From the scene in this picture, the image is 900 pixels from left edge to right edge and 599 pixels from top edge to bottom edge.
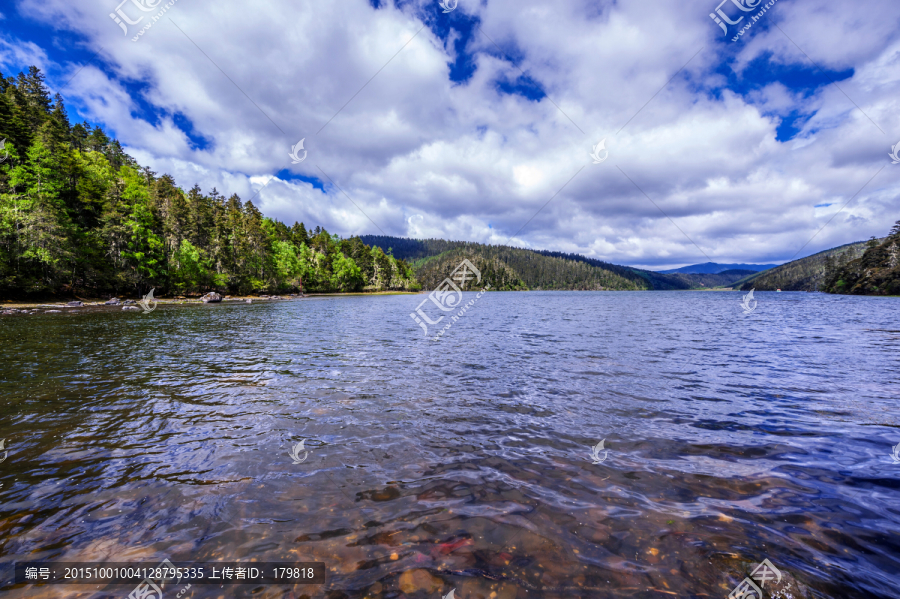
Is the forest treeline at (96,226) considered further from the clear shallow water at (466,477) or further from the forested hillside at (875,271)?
the forested hillside at (875,271)

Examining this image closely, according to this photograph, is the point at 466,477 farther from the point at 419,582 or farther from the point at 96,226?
the point at 96,226

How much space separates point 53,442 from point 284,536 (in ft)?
26.1

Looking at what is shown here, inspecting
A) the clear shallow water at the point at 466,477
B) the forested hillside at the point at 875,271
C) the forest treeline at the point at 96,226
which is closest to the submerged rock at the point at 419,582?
the clear shallow water at the point at 466,477

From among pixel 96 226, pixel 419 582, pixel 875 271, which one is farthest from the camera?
pixel 875 271

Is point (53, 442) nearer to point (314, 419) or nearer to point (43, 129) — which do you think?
point (314, 419)

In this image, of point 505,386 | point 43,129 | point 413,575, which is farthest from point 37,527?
point 43,129

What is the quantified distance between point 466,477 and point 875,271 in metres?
191

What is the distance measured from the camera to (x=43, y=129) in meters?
55.4

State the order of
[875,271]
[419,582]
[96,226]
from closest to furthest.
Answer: [419,582], [96,226], [875,271]

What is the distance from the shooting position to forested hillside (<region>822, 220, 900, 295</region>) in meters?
113

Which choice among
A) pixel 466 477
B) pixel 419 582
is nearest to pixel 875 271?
pixel 466 477

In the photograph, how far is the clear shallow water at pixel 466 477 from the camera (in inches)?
190

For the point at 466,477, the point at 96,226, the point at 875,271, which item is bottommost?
the point at 466,477

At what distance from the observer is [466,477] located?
23.5 ft
